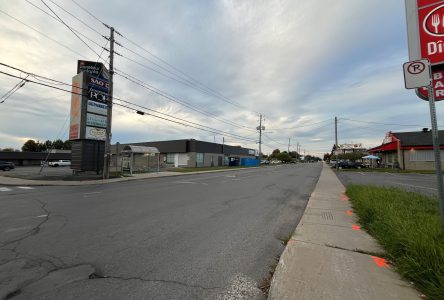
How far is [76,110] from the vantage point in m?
24.8

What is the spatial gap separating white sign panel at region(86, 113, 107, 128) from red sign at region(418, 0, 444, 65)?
83.8 ft

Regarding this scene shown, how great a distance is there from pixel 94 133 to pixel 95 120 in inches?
51.7

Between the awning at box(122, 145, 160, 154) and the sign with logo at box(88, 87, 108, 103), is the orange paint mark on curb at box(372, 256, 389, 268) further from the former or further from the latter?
the awning at box(122, 145, 160, 154)

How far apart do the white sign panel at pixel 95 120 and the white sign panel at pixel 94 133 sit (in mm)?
402

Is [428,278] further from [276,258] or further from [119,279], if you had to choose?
[119,279]

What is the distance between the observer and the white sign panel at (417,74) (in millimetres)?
4168

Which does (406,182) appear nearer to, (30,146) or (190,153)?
(190,153)

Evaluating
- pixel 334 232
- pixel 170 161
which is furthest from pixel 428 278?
pixel 170 161

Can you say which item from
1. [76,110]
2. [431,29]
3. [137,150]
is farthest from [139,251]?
[137,150]

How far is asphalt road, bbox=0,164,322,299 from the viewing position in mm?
3355

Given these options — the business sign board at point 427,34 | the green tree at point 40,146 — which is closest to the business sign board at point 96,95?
the business sign board at point 427,34

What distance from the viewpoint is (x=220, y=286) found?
344cm

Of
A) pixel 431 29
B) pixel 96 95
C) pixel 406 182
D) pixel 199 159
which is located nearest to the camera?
pixel 431 29

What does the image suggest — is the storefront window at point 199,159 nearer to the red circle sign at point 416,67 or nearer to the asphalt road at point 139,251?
the asphalt road at point 139,251
